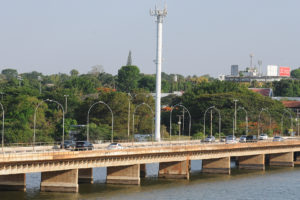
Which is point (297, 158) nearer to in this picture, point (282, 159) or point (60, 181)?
point (282, 159)

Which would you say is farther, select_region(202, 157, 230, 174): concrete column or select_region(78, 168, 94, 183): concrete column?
select_region(202, 157, 230, 174): concrete column

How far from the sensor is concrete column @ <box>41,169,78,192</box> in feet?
268

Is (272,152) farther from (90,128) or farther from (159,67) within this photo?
A: (90,128)

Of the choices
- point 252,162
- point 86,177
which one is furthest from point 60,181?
point 252,162

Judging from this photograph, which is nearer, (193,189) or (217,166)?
(193,189)

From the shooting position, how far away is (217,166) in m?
113

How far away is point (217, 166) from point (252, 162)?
1339 centimetres

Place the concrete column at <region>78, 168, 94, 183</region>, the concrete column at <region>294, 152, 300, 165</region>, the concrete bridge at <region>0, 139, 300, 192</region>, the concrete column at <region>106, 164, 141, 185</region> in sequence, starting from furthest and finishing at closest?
the concrete column at <region>294, 152, 300, 165</region>, the concrete column at <region>78, 168, 94, 183</region>, the concrete column at <region>106, 164, 141, 185</region>, the concrete bridge at <region>0, 139, 300, 192</region>

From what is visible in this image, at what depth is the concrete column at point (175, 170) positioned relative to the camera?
333 feet

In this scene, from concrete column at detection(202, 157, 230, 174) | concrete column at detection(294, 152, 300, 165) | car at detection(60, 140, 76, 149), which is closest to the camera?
car at detection(60, 140, 76, 149)

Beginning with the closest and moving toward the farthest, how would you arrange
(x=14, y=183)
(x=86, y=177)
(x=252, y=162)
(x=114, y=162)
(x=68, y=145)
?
(x=14, y=183)
(x=114, y=162)
(x=86, y=177)
(x=68, y=145)
(x=252, y=162)

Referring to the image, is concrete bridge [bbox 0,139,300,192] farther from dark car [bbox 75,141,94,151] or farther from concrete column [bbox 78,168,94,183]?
dark car [bbox 75,141,94,151]

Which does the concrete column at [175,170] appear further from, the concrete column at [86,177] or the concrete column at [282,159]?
the concrete column at [282,159]

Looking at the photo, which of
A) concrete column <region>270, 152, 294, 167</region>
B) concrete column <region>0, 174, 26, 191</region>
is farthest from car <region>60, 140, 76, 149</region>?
concrete column <region>270, 152, 294, 167</region>
